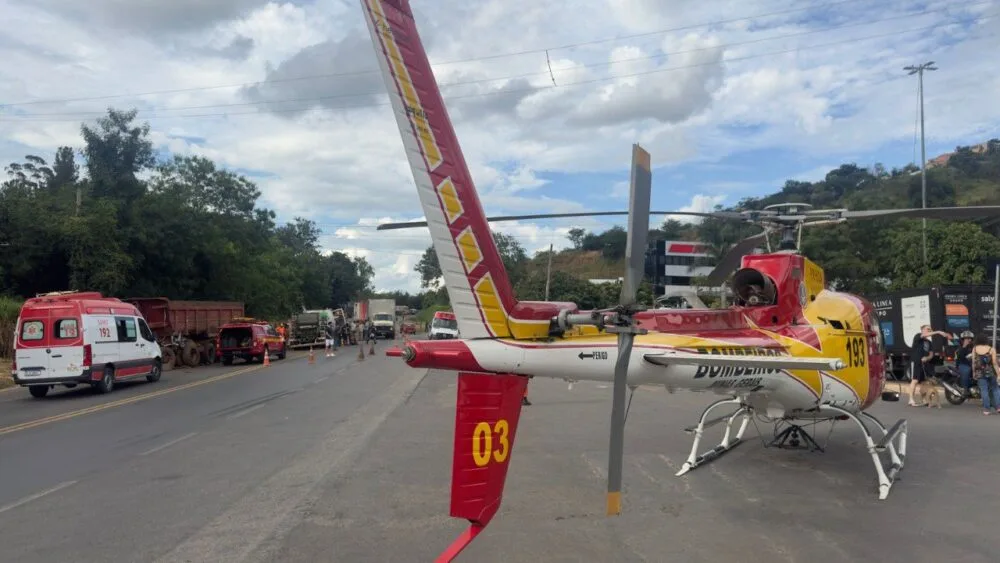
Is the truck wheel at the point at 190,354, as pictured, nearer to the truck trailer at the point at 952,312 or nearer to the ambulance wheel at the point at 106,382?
the ambulance wheel at the point at 106,382

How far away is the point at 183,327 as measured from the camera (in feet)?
100

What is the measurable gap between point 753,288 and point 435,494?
4.20m

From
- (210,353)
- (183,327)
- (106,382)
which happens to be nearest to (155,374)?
(106,382)

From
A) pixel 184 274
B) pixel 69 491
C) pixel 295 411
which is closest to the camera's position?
pixel 69 491

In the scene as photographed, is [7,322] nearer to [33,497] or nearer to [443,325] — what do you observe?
[443,325]

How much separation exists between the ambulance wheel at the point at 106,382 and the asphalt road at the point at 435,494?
545 cm

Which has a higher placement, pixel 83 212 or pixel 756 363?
pixel 83 212

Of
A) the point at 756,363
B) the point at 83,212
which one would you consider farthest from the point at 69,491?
the point at 83,212

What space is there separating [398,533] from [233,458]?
4.33 meters

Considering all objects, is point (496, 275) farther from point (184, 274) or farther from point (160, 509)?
point (184, 274)

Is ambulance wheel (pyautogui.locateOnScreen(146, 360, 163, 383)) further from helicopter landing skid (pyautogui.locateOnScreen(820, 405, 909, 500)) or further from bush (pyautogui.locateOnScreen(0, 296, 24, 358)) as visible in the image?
helicopter landing skid (pyautogui.locateOnScreen(820, 405, 909, 500))

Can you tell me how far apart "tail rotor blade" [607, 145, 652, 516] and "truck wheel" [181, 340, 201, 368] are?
29.4 metres

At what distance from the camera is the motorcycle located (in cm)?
1491

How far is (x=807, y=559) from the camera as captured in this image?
17.6 ft
